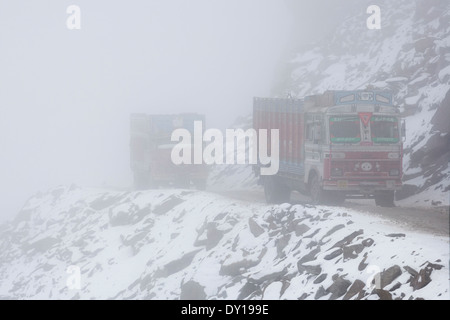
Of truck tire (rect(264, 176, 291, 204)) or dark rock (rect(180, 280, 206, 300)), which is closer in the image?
dark rock (rect(180, 280, 206, 300))

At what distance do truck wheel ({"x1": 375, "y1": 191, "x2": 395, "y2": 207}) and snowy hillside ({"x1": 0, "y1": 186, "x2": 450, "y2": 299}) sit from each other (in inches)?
105

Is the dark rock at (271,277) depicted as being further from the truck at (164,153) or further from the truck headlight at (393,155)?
the truck at (164,153)

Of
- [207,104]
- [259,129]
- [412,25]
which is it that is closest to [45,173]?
[207,104]

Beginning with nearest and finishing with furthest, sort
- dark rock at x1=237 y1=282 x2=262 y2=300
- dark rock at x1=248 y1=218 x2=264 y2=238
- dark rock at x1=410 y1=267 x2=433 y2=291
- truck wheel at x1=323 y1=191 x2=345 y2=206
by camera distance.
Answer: dark rock at x1=410 y1=267 x2=433 y2=291
dark rock at x1=237 y1=282 x2=262 y2=300
dark rock at x1=248 y1=218 x2=264 y2=238
truck wheel at x1=323 y1=191 x2=345 y2=206

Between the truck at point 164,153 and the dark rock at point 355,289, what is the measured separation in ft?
76.3

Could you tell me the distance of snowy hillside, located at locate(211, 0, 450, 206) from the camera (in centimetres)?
2959

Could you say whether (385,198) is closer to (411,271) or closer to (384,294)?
(411,271)

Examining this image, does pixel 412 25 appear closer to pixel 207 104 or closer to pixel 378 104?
pixel 378 104

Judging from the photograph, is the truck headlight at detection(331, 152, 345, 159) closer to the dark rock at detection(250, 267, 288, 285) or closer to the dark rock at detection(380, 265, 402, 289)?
the dark rock at detection(250, 267, 288, 285)

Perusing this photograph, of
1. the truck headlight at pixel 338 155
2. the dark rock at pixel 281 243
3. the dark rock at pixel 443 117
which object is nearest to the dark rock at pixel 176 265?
the dark rock at pixel 281 243

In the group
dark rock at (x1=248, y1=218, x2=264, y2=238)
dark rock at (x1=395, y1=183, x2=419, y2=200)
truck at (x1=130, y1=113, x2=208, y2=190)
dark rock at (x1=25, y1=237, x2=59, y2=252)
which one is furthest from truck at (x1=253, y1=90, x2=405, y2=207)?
dark rock at (x1=25, y1=237, x2=59, y2=252)

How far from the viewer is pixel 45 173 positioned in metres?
128

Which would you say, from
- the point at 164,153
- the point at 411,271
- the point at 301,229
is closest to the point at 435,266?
the point at 411,271
